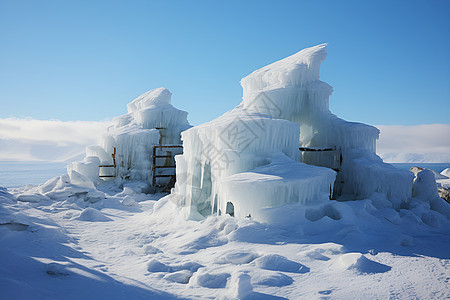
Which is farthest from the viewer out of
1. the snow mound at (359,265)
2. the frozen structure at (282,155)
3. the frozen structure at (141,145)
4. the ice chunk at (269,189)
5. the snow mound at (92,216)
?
the frozen structure at (141,145)

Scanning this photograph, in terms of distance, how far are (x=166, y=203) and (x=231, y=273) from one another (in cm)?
653

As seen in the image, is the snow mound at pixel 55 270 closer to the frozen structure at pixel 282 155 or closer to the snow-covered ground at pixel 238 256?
the snow-covered ground at pixel 238 256

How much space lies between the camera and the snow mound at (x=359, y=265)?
16.0ft

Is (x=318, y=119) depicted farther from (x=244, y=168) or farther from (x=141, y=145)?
(x=141, y=145)

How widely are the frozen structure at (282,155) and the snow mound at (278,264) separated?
2085 millimetres

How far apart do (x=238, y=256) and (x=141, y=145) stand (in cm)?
1546

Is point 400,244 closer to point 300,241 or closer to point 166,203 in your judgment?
point 300,241

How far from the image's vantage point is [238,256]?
5.67 metres

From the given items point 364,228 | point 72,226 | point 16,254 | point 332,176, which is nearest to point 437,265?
point 364,228

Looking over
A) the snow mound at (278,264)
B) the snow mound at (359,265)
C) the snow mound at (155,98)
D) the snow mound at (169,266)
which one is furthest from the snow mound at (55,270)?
the snow mound at (155,98)

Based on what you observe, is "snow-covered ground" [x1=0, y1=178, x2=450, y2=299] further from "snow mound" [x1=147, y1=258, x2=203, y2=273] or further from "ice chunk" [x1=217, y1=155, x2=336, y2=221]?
"ice chunk" [x1=217, y1=155, x2=336, y2=221]

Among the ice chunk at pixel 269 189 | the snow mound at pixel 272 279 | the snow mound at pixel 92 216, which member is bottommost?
the snow mound at pixel 92 216

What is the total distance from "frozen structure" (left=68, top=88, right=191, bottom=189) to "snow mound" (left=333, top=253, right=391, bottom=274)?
14724mm

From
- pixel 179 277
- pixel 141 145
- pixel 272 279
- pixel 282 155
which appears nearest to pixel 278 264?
pixel 272 279
